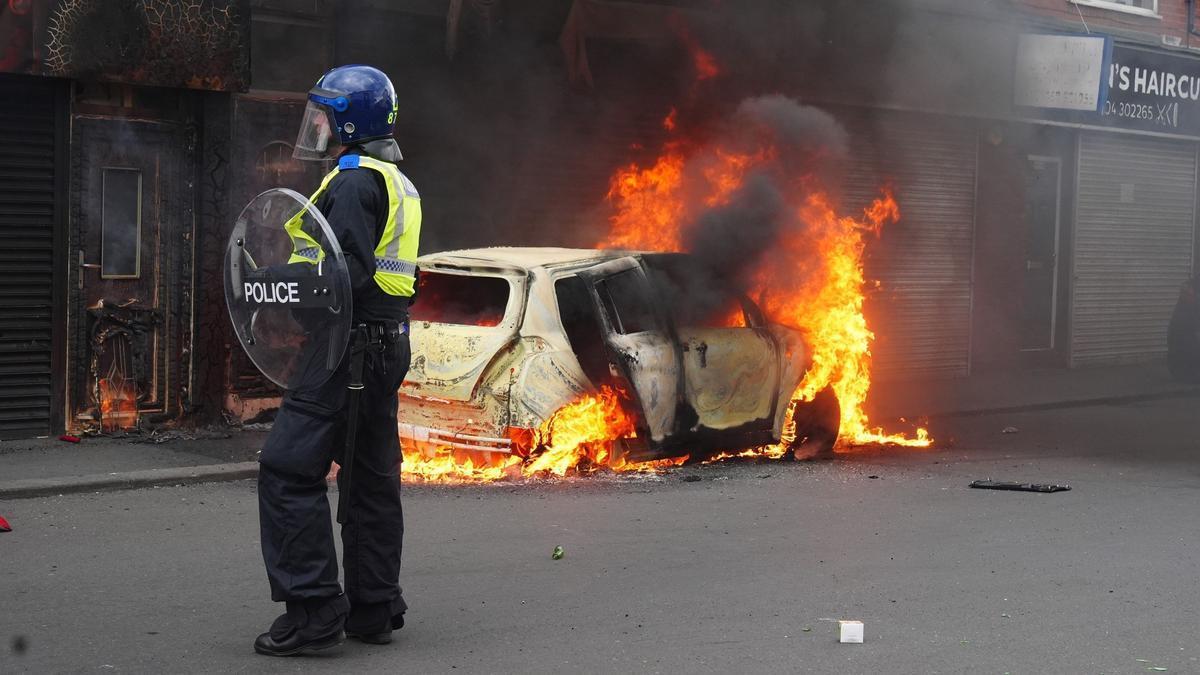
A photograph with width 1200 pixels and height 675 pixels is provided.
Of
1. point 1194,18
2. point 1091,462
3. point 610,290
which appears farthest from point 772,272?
point 1194,18

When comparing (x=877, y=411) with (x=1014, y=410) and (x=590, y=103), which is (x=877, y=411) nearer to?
(x=1014, y=410)

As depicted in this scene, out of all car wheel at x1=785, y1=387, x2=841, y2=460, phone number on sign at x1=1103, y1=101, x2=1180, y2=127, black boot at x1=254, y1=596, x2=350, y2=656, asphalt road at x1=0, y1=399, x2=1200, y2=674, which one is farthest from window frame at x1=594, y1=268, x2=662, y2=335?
phone number on sign at x1=1103, y1=101, x2=1180, y2=127

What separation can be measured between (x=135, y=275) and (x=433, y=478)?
3254mm

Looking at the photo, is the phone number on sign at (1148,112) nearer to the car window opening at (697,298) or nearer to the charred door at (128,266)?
the car window opening at (697,298)

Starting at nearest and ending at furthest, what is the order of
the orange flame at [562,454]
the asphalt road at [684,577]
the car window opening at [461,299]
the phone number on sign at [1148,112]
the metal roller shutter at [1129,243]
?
the asphalt road at [684,577]
the orange flame at [562,454]
the car window opening at [461,299]
the phone number on sign at [1148,112]
the metal roller shutter at [1129,243]

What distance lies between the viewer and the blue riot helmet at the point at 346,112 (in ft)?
15.7

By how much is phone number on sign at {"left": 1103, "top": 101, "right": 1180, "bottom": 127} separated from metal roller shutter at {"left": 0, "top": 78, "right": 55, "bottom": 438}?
1239cm

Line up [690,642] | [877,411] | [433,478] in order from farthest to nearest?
[877,411] → [433,478] → [690,642]

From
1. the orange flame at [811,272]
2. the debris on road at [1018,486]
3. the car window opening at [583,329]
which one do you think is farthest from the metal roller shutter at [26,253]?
the debris on road at [1018,486]

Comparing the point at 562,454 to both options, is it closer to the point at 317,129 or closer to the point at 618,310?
the point at 618,310

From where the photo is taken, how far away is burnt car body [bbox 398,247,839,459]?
783cm

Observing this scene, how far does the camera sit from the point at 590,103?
1255 cm

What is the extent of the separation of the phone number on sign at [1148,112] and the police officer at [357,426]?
555 inches

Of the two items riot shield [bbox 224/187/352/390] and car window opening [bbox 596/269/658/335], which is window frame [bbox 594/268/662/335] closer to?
car window opening [bbox 596/269/658/335]
